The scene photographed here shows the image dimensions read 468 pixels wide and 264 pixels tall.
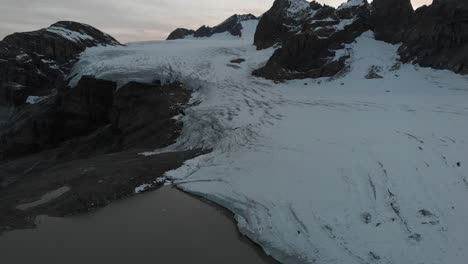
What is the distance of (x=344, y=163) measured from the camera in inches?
666

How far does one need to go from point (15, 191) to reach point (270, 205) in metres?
11.3

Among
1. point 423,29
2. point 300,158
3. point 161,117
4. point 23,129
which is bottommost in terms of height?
point 23,129

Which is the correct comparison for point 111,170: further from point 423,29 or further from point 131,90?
point 423,29

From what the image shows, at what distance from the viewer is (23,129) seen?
40.4 meters

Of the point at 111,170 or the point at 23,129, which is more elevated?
the point at 111,170

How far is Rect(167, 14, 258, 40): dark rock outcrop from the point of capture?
308ft

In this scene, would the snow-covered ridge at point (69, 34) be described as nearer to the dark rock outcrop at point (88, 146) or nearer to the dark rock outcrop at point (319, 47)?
the dark rock outcrop at point (88, 146)

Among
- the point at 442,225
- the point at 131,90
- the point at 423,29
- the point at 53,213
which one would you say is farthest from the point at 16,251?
the point at 423,29

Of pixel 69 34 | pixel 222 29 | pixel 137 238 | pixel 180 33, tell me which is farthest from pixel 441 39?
pixel 180 33

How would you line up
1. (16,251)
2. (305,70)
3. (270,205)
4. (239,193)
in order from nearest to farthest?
(16,251)
(270,205)
(239,193)
(305,70)

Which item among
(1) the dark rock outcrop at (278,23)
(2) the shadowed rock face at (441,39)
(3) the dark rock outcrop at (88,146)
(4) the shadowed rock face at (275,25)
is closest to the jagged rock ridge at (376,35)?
(2) the shadowed rock face at (441,39)

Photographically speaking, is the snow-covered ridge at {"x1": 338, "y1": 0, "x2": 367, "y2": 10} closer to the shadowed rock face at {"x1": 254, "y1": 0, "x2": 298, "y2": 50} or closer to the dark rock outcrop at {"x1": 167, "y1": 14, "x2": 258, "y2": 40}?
the shadowed rock face at {"x1": 254, "y1": 0, "x2": 298, "y2": 50}

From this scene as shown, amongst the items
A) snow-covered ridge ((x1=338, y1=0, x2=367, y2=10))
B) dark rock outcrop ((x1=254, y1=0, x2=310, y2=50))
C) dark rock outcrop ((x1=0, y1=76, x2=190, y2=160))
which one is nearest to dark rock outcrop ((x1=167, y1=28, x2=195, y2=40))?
dark rock outcrop ((x1=254, y1=0, x2=310, y2=50))

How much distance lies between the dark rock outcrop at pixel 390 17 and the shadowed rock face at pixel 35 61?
113 ft
